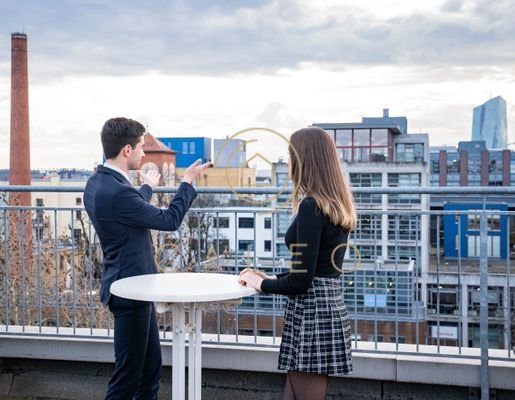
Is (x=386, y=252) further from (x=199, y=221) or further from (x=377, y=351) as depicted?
(x=199, y=221)

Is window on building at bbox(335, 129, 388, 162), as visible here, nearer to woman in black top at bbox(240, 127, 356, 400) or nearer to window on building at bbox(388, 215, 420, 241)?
window on building at bbox(388, 215, 420, 241)

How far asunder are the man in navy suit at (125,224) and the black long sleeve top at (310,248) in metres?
0.68

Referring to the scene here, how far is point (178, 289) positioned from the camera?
3031 millimetres

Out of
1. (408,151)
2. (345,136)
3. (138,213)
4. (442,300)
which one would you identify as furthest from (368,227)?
(408,151)

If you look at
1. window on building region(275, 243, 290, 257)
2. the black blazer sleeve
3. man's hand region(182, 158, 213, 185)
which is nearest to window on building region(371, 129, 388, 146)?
window on building region(275, 243, 290, 257)

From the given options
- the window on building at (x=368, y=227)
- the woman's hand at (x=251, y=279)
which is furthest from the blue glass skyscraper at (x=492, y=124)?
the woman's hand at (x=251, y=279)

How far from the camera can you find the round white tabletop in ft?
9.41

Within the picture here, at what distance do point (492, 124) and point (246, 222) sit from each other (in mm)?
103088

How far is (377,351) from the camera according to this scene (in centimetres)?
449

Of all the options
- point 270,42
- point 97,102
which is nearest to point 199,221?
point 270,42

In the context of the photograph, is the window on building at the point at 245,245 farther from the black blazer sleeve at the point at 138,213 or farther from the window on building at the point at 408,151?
the window on building at the point at 408,151

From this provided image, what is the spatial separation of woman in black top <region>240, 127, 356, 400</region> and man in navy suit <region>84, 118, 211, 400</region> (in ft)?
2.14

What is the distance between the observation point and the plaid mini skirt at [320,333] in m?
2.82

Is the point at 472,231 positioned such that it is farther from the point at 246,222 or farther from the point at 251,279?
the point at 251,279
